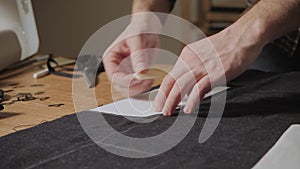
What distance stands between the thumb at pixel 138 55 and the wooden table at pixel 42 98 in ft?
0.18

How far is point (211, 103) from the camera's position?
2.05 feet

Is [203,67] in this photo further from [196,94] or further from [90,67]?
[90,67]

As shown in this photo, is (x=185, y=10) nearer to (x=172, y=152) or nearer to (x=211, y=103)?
(x=211, y=103)

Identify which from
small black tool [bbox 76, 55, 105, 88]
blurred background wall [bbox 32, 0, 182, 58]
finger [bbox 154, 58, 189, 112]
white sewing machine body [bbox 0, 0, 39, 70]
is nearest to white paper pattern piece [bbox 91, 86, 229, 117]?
finger [bbox 154, 58, 189, 112]

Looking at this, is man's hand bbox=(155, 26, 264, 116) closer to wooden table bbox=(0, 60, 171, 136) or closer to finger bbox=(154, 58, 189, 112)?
finger bbox=(154, 58, 189, 112)

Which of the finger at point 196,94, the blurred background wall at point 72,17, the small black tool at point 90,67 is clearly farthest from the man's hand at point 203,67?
the blurred background wall at point 72,17

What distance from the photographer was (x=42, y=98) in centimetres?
74

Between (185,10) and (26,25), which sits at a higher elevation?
(26,25)

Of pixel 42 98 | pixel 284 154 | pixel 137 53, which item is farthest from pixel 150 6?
pixel 284 154

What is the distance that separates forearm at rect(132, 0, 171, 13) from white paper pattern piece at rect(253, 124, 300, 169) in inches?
17.9

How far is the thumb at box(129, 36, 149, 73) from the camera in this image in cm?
72

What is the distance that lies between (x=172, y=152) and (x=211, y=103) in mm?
186

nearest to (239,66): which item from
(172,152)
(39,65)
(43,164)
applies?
(172,152)

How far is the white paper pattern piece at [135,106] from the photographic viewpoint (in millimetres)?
601
